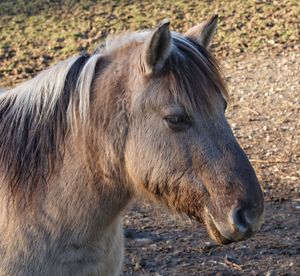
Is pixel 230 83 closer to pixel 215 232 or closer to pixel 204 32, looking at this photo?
pixel 204 32

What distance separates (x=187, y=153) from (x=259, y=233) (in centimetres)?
234

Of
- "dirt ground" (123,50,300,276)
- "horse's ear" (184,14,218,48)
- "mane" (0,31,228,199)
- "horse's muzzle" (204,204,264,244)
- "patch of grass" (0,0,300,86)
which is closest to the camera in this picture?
"horse's muzzle" (204,204,264,244)

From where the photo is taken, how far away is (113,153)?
3.00m

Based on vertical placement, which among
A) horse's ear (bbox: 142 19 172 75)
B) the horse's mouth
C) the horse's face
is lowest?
the horse's mouth

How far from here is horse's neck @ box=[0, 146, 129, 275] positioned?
10.1 ft

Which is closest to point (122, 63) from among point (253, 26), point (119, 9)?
point (253, 26)

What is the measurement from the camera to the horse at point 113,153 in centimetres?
286

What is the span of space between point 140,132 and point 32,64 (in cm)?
623

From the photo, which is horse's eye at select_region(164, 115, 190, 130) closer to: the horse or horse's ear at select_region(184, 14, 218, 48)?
the horse

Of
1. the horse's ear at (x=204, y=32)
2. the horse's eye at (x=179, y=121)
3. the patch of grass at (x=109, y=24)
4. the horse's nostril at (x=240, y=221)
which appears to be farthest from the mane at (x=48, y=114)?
the patch of grass at (x=109, y=24)

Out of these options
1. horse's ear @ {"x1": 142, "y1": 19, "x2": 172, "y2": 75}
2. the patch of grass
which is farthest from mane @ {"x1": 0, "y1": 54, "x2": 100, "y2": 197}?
the patch of grass

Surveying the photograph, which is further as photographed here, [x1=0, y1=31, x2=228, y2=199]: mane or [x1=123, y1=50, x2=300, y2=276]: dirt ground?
[x1=123, y1=50, x2=300, y2=276]: dirt ground

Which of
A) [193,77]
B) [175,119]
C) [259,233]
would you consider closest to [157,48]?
[193,77]

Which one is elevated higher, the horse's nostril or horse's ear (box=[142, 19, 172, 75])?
horse's ear (box=[142, 19, 172, 75])
